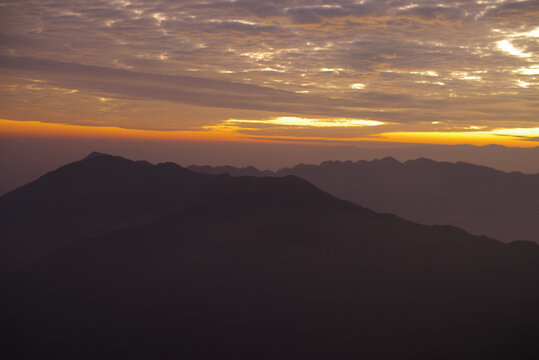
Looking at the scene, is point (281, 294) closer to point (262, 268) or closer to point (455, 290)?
point (262, 268)

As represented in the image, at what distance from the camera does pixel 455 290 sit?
364 ft

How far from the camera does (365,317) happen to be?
104 metres

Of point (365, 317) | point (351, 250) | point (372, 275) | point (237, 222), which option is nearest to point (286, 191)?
point (237, 222)

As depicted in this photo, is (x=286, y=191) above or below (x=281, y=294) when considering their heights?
above

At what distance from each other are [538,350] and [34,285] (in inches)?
5967

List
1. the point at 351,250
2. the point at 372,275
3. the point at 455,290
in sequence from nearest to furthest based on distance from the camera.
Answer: the point at 455,290 < the point at 372,275 < the point at 351,250

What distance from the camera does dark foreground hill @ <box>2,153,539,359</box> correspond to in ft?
324

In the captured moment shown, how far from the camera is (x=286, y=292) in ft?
378

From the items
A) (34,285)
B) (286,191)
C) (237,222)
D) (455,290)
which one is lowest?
(34,285)

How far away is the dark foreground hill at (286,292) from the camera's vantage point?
98.9 metres

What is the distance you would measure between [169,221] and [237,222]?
33.5 meters

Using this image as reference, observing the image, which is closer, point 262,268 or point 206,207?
point 262,268

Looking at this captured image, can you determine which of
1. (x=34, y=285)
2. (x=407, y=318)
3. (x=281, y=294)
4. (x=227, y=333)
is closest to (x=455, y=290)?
(x=407, y=318)

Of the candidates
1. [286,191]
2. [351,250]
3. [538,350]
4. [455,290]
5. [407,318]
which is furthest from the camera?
[286,191]
